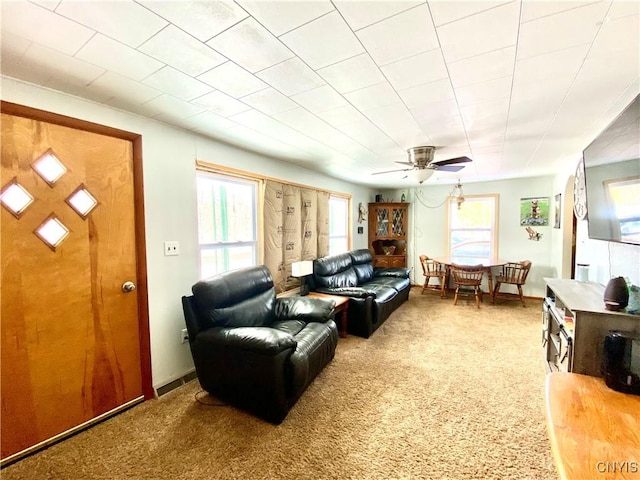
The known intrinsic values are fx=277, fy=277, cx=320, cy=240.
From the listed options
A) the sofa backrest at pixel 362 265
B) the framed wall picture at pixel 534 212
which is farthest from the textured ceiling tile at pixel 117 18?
the framed wall picture at pixel 534 212

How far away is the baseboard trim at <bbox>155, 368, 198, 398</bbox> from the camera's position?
239cm

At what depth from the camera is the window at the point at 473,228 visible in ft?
18.8

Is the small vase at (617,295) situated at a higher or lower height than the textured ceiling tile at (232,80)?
lower

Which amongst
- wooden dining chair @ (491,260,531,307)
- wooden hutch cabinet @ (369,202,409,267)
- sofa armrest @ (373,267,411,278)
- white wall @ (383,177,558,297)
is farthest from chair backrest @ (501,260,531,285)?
wooden hutch cabinet @ (369,202,409,267)

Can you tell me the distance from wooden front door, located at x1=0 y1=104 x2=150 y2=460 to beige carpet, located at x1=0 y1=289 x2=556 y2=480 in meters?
0.27

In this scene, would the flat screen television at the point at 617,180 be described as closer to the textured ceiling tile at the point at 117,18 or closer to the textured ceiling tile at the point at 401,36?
the textured ceiling tile at the point at 401,36

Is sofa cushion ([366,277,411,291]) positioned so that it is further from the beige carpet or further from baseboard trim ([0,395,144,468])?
baseboard trim ([0,395,144,468])

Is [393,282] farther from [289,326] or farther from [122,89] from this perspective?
[122,89]

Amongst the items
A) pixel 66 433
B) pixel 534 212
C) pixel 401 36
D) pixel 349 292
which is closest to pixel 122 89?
pixel 401 36

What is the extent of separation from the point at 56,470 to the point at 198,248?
174cm

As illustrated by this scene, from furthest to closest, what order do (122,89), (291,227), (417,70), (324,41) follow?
(291,227) → (122,89) → (417,70) → (324,41)

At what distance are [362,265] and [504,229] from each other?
3.04m

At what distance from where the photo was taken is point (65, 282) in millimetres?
1929

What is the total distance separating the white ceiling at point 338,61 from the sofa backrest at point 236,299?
4.60 ft
